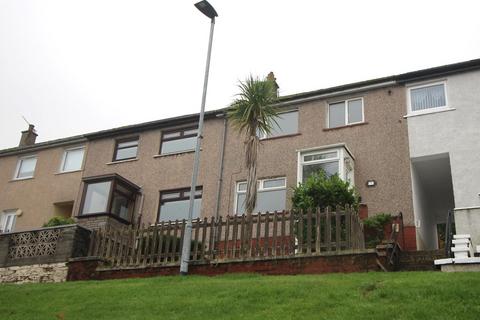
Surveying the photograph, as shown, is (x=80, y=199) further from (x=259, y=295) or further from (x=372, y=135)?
(x=259, y=295)

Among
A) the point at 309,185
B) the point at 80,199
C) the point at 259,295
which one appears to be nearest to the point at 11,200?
the point at 80,199

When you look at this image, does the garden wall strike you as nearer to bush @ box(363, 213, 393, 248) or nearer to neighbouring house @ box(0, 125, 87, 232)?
neighbouring house @ box(0, 125, 87, 232)

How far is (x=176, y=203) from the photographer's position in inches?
880

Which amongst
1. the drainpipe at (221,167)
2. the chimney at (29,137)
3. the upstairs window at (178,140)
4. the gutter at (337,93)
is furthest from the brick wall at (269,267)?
the chimney at (29,137)

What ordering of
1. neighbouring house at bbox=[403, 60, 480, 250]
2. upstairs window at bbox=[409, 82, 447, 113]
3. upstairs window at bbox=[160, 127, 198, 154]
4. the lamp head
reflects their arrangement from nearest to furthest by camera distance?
1. the lamp head
2. neighbouring house at bbox=[403, 60, 480, 250]
3. upstairs window at bbox=[409, 82, 447, 113]
4. upstairs window at bbox=[160, 127, 198, 154]

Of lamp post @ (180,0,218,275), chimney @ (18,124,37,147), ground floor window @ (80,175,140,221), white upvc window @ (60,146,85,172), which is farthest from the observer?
chimney @ (18,124,37,147)

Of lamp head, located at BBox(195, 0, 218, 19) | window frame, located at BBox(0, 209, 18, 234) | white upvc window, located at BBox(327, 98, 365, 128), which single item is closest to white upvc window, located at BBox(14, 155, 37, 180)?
window frame, located at BBox(0, 209, 18, 234)

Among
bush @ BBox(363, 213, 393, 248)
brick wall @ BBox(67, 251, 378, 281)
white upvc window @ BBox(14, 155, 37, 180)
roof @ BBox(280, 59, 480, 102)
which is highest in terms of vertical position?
roof @ BBox(280, 59, 480, 102)

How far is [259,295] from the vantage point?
1028 centimetres

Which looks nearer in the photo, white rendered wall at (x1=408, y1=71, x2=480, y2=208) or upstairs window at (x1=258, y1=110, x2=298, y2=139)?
white rendered wall at (x1=408, y1=71, x2=480, y2=208)

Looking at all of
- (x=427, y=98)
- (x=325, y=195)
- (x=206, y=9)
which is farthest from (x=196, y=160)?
(x=427, y=98)

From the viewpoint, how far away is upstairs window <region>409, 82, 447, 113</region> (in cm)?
1897

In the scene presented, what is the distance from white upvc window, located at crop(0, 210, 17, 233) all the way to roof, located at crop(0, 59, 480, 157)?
3.05 meters

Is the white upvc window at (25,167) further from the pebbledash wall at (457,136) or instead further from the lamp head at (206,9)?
the pebbledash wall at (457,136)
